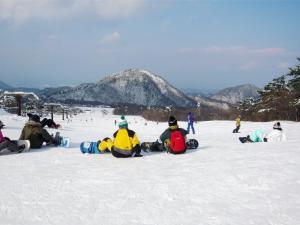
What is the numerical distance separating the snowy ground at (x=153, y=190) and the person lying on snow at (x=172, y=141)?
37.0 inches

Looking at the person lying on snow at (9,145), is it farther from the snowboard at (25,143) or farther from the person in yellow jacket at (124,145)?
the person in yellow jacket at (124,145)

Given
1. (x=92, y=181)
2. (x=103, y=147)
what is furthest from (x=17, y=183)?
(x=103, y=147)

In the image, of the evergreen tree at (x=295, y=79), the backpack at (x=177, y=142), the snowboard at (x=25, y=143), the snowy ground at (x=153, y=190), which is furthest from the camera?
the evergreen tree at (x=295, y=79)

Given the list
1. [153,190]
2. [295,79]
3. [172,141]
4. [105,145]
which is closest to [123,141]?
[105,145]

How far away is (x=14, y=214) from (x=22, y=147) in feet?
22.5

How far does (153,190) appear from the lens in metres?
7.05

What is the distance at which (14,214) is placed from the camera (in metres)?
5.62

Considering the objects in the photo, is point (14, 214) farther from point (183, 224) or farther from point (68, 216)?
point (183, 224)

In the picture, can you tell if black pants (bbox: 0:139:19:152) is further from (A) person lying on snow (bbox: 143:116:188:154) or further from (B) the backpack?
(B) the backpack

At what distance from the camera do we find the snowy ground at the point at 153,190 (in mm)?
5621

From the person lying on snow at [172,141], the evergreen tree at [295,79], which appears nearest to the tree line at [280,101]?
the evergreen tree at [295,79]

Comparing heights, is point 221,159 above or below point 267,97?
below

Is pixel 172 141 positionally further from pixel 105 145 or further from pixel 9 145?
pixel 9 145

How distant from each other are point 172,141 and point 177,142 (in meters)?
0.16
